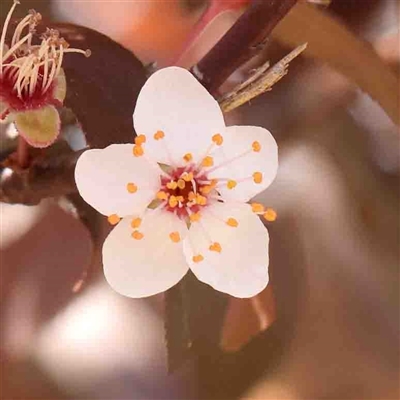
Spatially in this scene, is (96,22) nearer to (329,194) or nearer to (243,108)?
(243,108)

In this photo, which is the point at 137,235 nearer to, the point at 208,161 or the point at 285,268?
the point at 208,161

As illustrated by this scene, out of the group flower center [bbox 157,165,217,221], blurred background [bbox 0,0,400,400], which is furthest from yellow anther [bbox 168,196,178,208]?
blurred background [bbox 0,0,400,400]

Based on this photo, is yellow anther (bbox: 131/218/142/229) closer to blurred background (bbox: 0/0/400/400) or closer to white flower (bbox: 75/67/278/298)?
white flower (bbox: 75/67/278/298)

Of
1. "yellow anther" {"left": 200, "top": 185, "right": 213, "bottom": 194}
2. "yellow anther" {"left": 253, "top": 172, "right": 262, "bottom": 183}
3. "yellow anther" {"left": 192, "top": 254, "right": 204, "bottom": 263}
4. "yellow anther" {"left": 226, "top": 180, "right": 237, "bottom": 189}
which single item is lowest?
"yellow anther" {"left": 192, "top": 254, "right": 204, "bottom": 263}

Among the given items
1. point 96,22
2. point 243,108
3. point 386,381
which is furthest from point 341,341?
point 96,22

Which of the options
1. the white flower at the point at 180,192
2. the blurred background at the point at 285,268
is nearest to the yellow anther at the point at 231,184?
the white flower at the point at 180,192

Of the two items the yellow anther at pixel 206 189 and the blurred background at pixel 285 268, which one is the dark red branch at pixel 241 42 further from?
the blurred background at pixel 285 268
